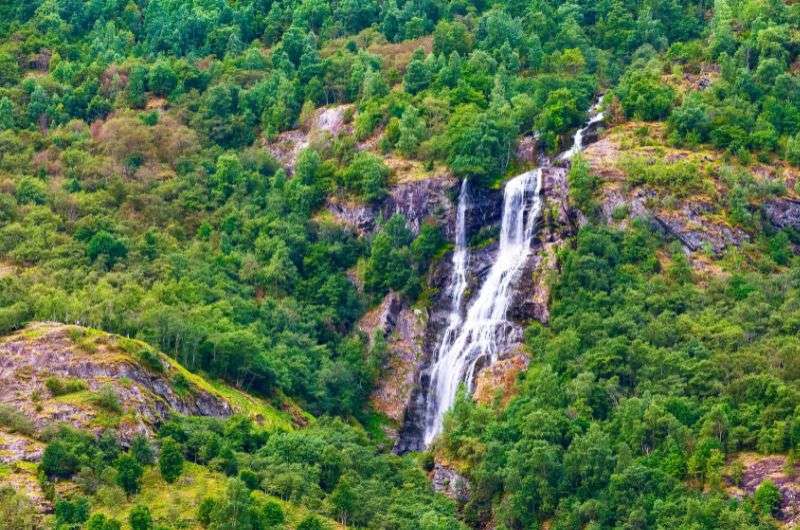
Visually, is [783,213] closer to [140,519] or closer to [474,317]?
[474,317]

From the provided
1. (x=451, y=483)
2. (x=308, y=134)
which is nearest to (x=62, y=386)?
(x=451, y=483)

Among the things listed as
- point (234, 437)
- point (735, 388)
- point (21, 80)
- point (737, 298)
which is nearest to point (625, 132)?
point (737, 298)

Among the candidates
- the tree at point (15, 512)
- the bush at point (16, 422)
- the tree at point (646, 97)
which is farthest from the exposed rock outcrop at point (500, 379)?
the tree at point (15, 512)

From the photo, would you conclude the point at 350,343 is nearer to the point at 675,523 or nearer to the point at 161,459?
the point at 161,459

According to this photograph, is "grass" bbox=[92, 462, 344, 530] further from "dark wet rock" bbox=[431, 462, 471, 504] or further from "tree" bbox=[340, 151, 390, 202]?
"tree" bbox=[340, 151, 390, 202]

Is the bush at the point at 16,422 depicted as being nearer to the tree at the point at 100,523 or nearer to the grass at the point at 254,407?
the tree at the point at 100,523

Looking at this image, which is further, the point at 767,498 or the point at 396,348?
the point at 396,348
